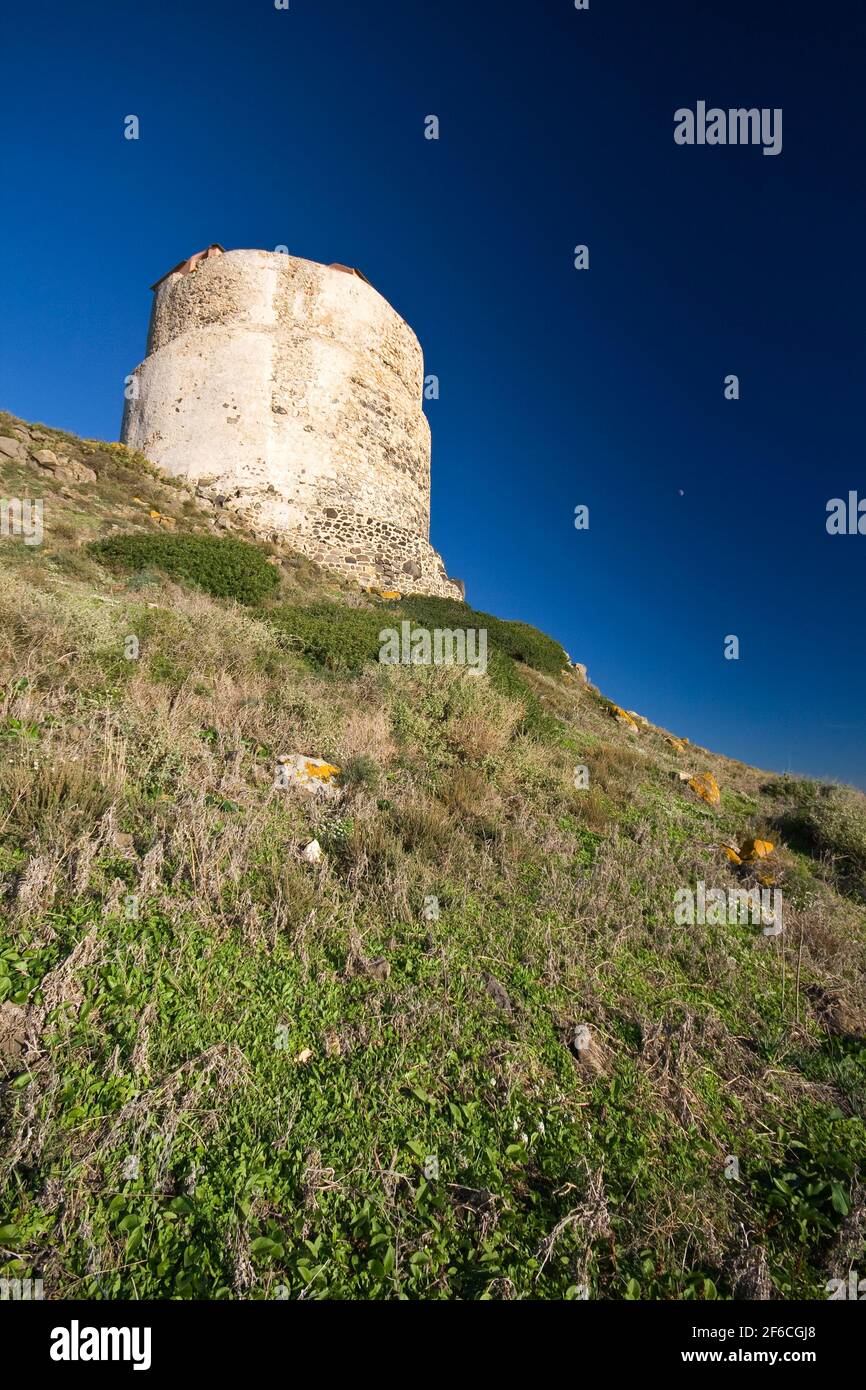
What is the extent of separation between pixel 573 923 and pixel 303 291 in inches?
846

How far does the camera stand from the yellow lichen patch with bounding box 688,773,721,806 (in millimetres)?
8305

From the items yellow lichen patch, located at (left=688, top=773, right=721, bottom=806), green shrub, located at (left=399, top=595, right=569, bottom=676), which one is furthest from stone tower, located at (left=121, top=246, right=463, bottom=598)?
yellow lichen patch, located at (left=688, top=773, right=721, bottom=806)

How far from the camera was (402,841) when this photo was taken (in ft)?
13.2

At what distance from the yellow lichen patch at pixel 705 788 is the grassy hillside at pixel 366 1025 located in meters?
2.52

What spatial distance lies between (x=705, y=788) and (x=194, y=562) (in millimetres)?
10486

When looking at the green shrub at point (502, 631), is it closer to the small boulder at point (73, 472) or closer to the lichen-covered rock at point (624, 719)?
the lichen-covered rock at point (624, 719)

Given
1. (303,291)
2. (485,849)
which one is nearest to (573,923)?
(485,849)

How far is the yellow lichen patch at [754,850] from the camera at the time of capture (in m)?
5.84

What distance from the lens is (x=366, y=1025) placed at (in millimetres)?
2531

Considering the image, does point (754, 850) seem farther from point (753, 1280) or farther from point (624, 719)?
point (624, 719)

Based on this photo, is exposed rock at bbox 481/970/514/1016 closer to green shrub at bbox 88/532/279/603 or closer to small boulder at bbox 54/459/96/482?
green shrub at bbox 88/532/279/603
